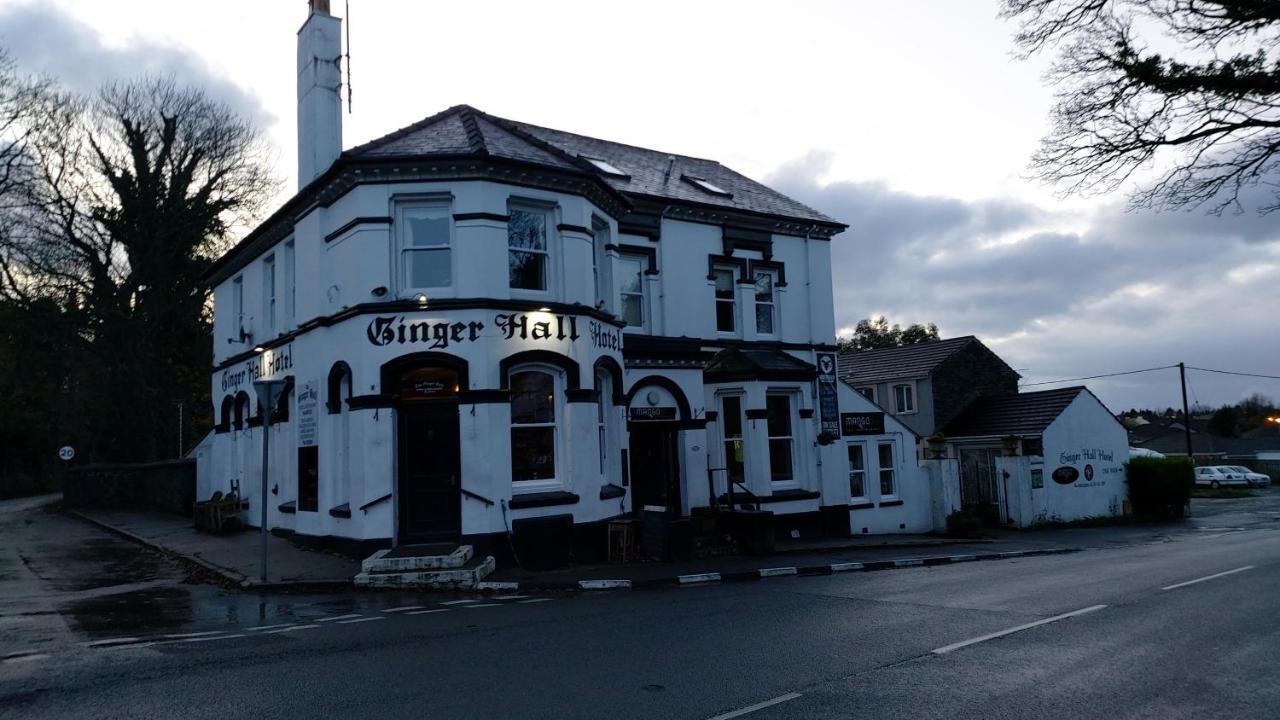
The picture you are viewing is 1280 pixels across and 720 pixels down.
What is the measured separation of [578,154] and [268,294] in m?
8.55

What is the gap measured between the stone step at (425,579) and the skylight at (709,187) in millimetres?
13262

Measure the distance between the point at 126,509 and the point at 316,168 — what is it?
20004 millimetres

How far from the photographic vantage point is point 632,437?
765 inches

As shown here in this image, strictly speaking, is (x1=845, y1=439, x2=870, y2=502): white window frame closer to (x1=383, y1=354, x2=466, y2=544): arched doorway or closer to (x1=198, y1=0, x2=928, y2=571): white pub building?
(x1=198, y1=0, x2=928, y2=571): white pub building

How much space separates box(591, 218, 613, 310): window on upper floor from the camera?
17781 mm

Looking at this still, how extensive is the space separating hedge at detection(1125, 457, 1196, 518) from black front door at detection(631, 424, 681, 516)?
2113 cm

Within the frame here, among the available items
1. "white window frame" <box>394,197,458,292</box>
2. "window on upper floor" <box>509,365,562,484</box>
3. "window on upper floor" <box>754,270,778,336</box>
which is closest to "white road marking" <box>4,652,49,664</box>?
"window on upper floor" <box>509,365,562,484</box>

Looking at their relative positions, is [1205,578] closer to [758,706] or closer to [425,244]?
[758,706]

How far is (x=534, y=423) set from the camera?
1595 centimetres

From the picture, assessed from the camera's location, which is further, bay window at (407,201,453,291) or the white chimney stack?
the white chimney stack

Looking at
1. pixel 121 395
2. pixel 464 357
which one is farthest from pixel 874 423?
pixel 121 395

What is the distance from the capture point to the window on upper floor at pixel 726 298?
22.2 metres

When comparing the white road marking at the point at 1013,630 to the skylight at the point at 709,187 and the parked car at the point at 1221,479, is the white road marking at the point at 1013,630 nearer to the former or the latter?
the skylight at the point at 709,187

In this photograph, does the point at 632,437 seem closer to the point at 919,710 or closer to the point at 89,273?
the point at 919,710
